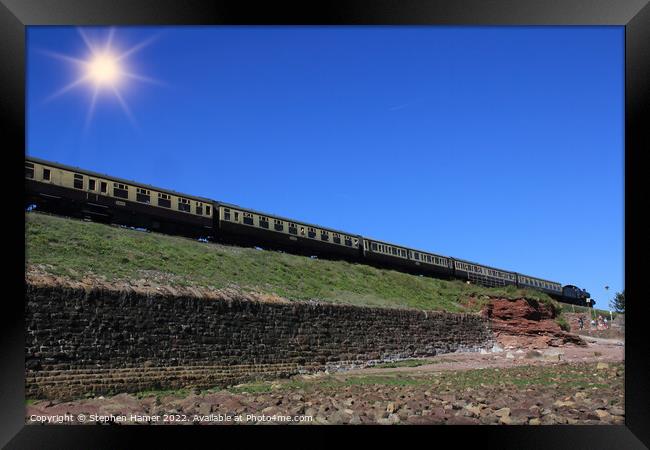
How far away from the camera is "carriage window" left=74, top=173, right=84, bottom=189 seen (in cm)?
1579

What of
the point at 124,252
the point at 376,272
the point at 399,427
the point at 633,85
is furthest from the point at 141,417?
→ the point at 376,272

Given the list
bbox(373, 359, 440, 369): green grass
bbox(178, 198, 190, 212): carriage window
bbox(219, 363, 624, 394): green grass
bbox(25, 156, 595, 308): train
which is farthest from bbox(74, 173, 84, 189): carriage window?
bbox(373, 359, 440, 369): green grass

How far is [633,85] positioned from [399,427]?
4797mm

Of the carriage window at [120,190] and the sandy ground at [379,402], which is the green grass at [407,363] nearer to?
the sandy ground at [379,402]

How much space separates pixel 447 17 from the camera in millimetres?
6512

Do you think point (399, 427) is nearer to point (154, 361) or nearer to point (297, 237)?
point (154, 361)

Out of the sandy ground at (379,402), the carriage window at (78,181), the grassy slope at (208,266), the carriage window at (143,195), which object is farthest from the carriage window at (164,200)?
the sandy ground at (379,402)

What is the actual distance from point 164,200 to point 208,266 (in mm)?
3528

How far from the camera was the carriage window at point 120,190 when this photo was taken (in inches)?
661

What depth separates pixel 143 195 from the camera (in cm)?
1753

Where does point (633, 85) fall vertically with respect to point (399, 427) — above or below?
above

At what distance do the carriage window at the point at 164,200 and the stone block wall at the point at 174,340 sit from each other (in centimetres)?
622

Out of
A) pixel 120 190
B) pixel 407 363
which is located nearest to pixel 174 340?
pixel 120 190

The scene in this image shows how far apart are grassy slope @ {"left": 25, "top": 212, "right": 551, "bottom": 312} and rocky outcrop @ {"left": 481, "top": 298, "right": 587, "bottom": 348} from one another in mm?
688
